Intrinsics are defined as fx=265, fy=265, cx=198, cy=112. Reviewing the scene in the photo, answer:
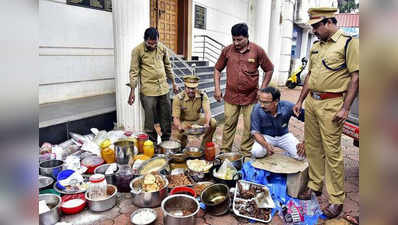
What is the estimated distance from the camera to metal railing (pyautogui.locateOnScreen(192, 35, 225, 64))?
10.0 meters

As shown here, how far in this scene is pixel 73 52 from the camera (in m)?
5.73

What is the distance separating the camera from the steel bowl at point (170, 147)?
13.8 feet

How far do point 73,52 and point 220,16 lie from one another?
726cm

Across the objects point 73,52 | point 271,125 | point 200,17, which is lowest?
point 271,125

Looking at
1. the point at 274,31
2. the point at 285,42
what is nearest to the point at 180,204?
the point at 274,31

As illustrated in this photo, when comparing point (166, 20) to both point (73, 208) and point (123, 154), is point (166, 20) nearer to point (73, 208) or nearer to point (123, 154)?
point (123, 154)

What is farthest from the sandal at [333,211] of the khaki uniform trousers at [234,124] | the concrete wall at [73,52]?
the concrete wall at [73,52]

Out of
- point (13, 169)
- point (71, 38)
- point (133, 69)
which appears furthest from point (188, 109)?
point (13, 169)

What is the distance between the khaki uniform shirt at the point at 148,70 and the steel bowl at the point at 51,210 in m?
2.10

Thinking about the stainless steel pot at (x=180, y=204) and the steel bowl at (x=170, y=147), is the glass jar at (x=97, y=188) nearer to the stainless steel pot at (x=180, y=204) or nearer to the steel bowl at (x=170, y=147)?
the stainless steel pot at (x=180, y=204)

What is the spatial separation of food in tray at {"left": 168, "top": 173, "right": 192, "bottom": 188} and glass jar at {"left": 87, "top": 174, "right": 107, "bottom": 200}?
0.81 meters

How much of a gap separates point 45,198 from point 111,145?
4.34ft

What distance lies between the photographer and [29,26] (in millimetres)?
359

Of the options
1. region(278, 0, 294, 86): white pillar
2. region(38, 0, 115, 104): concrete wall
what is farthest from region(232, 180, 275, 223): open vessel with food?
region(278, 0, 294, 86): white pillar
